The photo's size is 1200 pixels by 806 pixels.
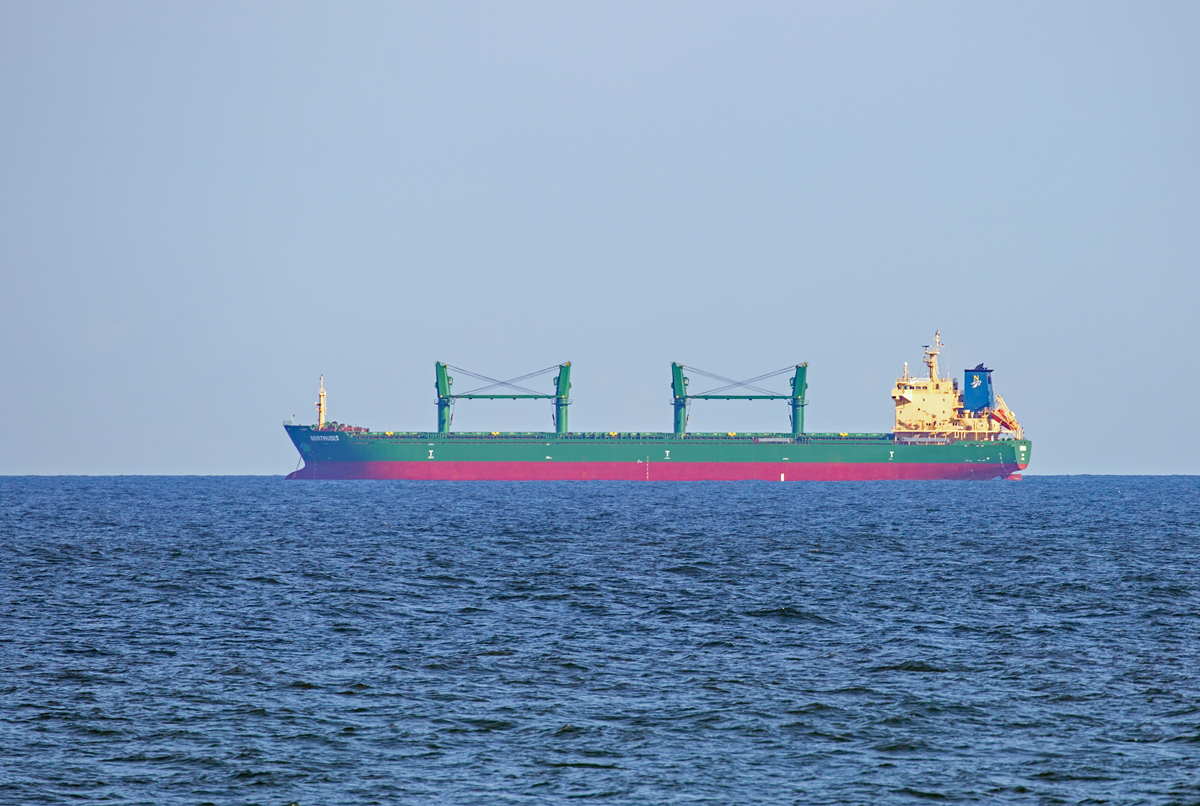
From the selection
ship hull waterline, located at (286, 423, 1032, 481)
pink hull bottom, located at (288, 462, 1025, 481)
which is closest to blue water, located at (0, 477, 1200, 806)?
ship hull waterline, located at (286, 423, 1032, 481)

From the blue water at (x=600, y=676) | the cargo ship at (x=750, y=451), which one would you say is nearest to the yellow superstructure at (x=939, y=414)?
the cargo ship at (x=750, y=451)

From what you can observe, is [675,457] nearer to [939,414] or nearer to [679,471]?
[679,471]

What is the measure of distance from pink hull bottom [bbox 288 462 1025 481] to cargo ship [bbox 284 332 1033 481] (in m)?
0.09

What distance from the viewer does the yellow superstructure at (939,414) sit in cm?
10300

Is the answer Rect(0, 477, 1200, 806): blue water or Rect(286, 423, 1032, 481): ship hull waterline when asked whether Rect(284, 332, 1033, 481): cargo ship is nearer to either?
Rect(286, 423, 1032, 481): ship hull waterline

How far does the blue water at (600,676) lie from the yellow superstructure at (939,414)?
2599 inches

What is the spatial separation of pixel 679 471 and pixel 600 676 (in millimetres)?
86074

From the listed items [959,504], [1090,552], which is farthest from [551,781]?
[959,504]

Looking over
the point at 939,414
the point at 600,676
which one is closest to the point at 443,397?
the point at 939,414

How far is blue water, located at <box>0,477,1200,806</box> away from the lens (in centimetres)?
1302

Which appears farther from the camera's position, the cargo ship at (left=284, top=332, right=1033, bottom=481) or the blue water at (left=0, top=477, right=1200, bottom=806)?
the cargo ship at (left=284, top=332, right=1033, bottom=481)

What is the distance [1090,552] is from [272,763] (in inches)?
1254

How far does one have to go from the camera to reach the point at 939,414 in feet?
341

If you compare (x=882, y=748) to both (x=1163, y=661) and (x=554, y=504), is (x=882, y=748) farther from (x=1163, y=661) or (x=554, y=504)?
(x=554, y=504)
